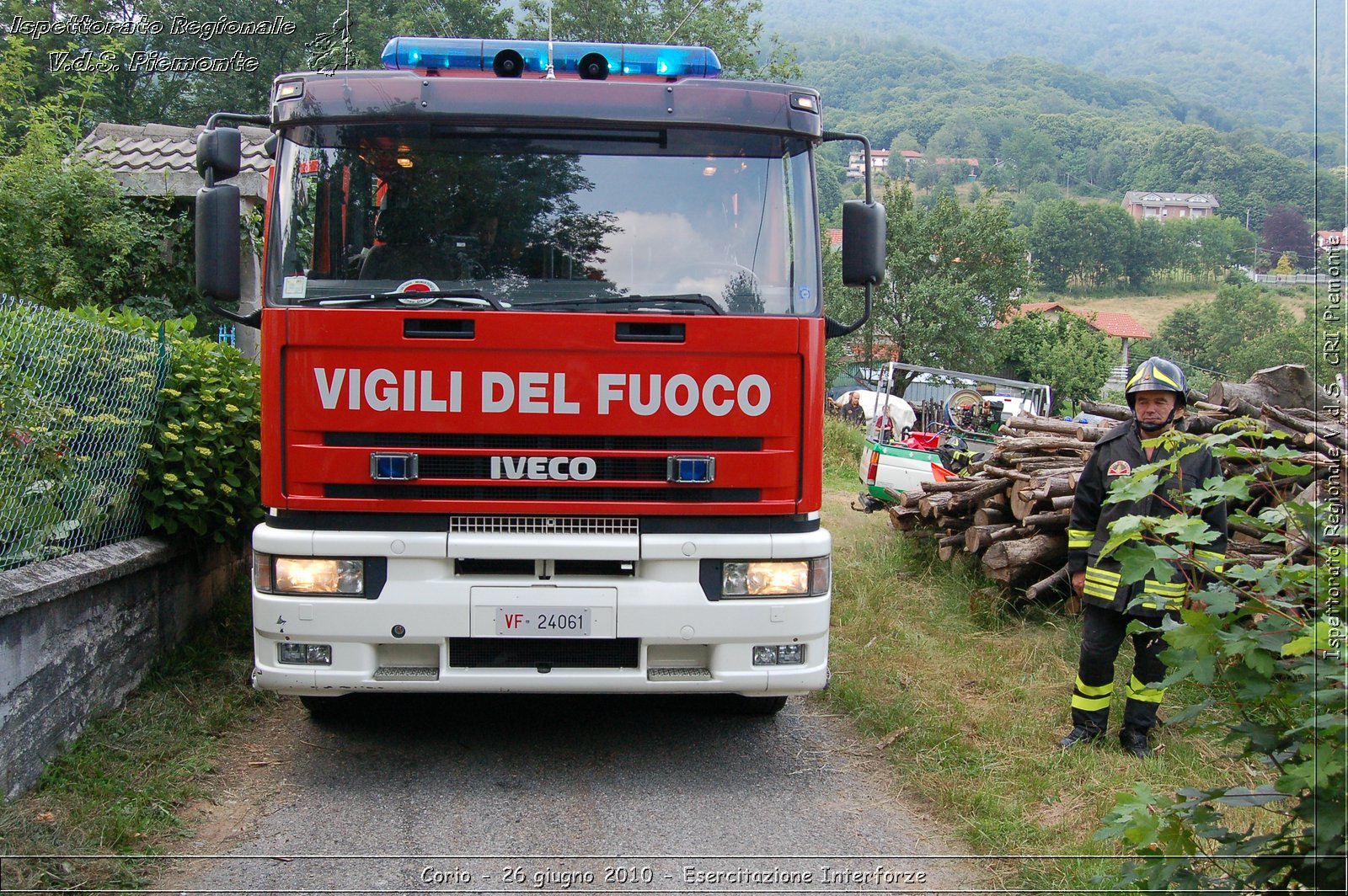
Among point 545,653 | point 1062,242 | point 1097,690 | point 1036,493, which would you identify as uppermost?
point 1062,242

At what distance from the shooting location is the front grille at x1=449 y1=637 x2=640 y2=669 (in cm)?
440

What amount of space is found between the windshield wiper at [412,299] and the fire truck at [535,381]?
17 mm

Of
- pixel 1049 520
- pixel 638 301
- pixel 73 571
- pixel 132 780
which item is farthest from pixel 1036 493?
pixel 73 571

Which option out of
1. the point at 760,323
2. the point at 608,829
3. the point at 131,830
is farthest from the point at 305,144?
the point at 608,829

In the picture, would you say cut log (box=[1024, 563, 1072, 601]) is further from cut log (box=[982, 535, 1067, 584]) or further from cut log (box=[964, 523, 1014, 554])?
cut log (box=[964, 523, 1014, 554])

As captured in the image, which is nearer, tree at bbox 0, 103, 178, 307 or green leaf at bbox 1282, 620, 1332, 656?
green leaf at bbox 1282, 620, 1332, 656

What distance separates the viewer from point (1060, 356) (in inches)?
2078

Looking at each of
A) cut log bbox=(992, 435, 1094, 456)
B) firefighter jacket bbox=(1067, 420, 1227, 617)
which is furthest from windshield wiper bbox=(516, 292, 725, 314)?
Result: cut log bbox=(992, 435, 1094, 456)

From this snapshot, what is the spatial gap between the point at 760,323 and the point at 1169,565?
1.98 m

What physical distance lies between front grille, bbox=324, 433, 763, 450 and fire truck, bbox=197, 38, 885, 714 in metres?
0.01

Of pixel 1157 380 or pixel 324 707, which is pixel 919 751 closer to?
pixel 1157 380

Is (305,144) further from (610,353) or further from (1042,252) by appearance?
(1042,252)

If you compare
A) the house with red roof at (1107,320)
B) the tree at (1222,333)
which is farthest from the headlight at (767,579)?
the house with red roof at (1107,320)

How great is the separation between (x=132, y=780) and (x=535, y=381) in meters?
2.28
